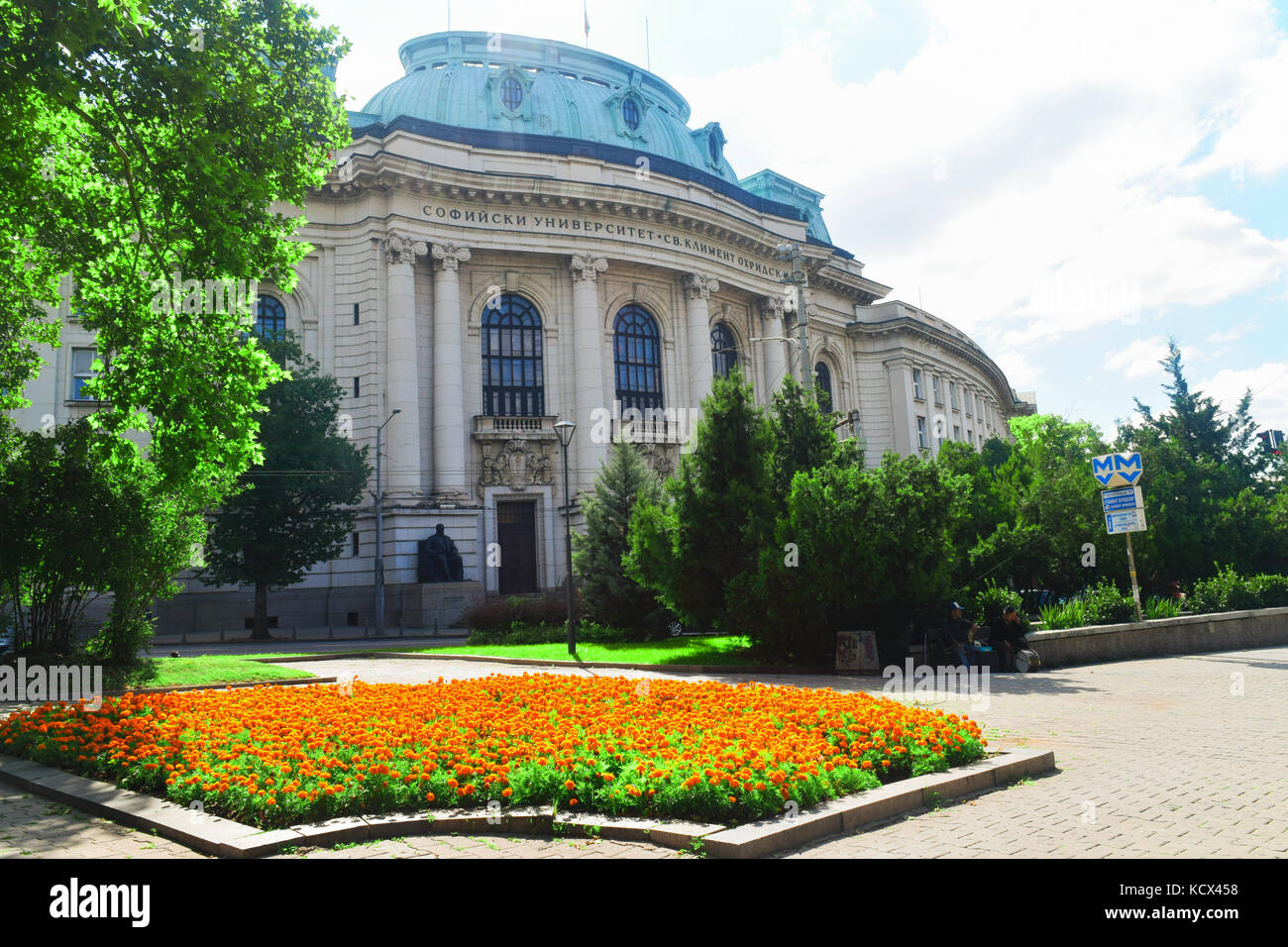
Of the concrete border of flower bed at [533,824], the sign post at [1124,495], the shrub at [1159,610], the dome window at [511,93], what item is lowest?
the concrete border of flower bed at [533,824]

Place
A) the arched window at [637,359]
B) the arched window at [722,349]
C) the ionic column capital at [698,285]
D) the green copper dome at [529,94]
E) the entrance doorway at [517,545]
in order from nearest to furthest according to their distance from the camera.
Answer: the entrance doorway at [517,545]
the arched window at [637,359]
the ionic column capital at [698,285]
the green copper dome at [529,94]
the arched window at [722,349]

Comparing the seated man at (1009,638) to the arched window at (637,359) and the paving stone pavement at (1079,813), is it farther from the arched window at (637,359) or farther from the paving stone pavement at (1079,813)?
the arched window at (637,359)

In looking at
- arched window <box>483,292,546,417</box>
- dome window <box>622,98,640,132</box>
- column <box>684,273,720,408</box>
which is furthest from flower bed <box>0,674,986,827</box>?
dome window <box>622,98,640,132</box>

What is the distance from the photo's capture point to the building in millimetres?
37531

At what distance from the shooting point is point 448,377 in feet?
127

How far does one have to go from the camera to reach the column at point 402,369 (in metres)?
37.3

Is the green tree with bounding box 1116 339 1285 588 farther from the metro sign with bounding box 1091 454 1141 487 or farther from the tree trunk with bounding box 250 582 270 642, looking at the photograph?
the tree trunk with bounding box 250 582 270 642

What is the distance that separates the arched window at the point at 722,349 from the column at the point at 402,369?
1741cm

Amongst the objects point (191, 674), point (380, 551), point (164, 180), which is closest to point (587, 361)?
point (380, 551)

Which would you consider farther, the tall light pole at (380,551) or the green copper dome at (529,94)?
the green copper dome at (529,94)

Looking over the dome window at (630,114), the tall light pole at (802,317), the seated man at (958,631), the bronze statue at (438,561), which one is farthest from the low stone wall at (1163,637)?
the dome window at (630,114)

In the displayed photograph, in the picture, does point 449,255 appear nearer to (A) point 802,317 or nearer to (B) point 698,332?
(B) point 698,332
